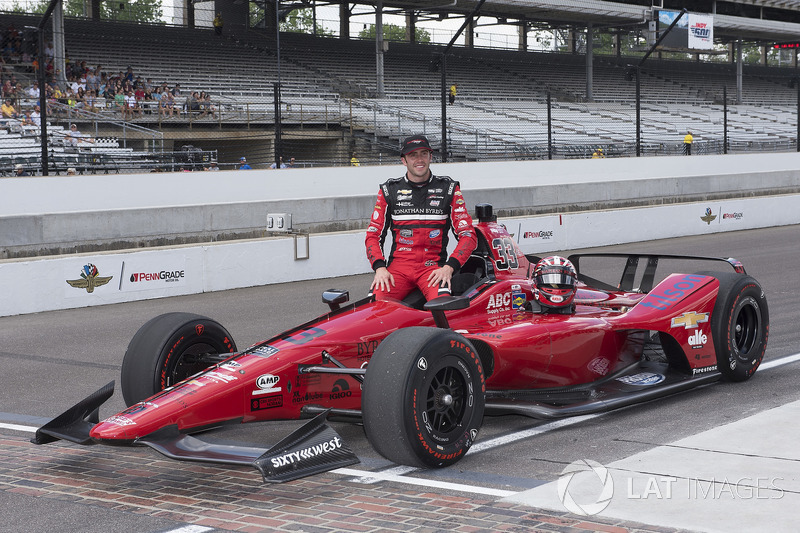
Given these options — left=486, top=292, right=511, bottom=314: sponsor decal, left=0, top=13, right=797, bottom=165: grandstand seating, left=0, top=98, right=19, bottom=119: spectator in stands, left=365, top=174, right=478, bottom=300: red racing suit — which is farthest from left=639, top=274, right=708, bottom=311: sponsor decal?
left=0, top=98, right=19, bottom=119: spectator in stands

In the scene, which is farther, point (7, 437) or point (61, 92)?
point (61, 92)

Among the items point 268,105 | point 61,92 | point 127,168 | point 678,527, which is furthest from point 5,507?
point 268,105

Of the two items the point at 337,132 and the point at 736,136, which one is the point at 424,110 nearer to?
the point at 337,132

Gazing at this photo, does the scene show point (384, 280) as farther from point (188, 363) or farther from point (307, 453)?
point (307, 453)

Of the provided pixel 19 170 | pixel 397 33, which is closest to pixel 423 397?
pixel 19 170

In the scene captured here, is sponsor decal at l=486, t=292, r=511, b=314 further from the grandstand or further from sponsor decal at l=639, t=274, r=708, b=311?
the grandstand

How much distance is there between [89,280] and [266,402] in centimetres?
797

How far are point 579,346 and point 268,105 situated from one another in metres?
20.4

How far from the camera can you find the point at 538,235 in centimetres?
1838

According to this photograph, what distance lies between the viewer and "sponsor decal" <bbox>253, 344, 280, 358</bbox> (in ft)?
19.3

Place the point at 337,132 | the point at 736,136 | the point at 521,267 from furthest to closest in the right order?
the point at 736,136, the point at 337,132, the point at 521,267

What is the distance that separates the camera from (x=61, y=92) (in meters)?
21.3

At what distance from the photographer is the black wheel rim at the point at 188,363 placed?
21.1 ft

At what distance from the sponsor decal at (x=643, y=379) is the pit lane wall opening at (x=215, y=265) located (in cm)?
699
